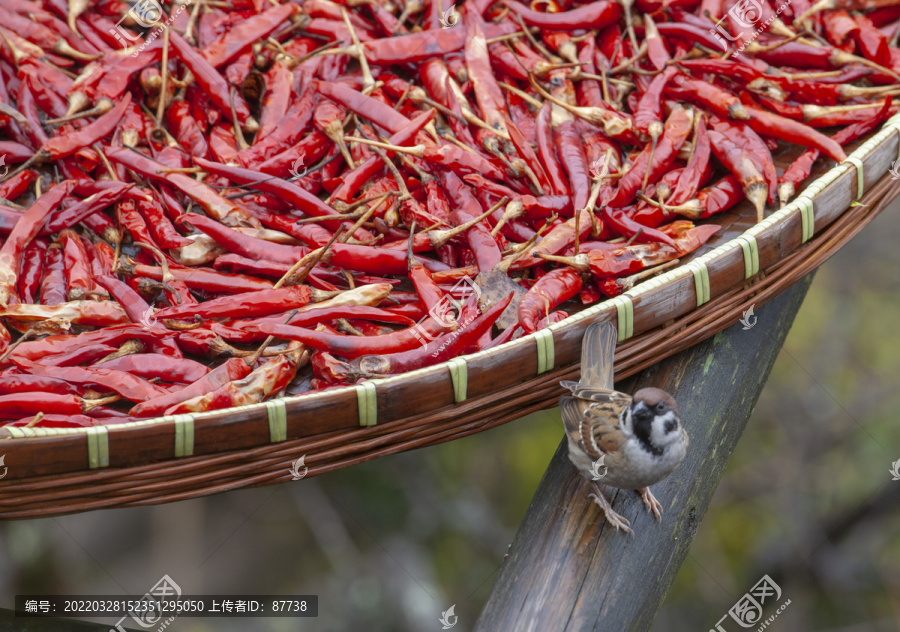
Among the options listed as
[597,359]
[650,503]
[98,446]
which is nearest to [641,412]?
[597,359]

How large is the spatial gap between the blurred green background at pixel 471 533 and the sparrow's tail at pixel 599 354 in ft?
9.74

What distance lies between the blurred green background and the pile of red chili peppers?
262 cm

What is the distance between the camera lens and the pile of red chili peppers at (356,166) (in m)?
2.42

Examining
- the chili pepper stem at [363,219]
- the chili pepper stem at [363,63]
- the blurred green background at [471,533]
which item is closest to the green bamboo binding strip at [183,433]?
the chili pepper stem at [363,219]

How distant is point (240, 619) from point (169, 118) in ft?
10.2

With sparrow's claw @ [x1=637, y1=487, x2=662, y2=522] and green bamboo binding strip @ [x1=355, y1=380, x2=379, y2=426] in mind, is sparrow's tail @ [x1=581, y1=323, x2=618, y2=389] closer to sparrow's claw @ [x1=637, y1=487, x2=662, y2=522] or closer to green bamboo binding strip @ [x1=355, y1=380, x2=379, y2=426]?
sparrow's claw @ [x1=637, y1=487, x2=662, y2=522]

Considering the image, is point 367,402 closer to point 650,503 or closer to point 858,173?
point 650,503

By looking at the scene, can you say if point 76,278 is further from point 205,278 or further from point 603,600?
point 603,600

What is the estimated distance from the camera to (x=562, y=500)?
2.27 meters

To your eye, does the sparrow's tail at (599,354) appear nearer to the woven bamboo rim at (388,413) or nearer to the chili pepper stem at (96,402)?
the woven bamboo rim at (388,413)

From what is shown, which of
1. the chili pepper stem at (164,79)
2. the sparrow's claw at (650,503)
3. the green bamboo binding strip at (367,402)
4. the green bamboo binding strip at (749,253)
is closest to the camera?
the green bamboo binding strip at (367,402)

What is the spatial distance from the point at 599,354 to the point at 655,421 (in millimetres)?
300

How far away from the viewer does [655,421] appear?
208 cm

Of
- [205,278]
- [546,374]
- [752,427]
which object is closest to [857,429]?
[752,427]
